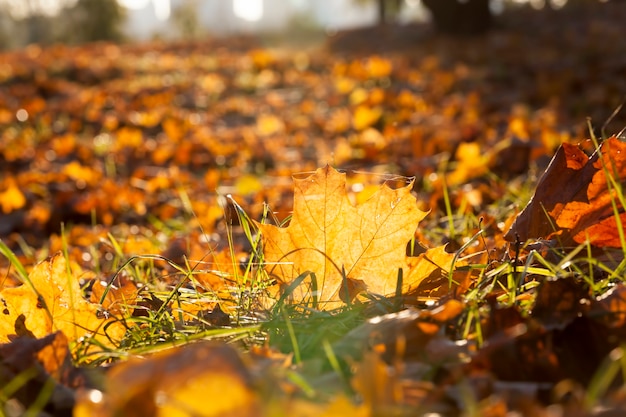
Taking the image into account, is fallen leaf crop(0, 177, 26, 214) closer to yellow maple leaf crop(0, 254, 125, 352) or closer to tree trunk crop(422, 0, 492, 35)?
yellow maple leaf crop(0, 254, 125, 352)

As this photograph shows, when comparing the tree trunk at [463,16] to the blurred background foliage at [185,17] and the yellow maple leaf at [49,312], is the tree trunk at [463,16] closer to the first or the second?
the blurred background foliage at [185,17]

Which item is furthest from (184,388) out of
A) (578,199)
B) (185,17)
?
(185,17)

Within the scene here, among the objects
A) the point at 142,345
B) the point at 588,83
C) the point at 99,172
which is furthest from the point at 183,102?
the point at 142,345

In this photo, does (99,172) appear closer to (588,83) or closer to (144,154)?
(144,154)

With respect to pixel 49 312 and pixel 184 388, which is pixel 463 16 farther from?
pixel 184 388

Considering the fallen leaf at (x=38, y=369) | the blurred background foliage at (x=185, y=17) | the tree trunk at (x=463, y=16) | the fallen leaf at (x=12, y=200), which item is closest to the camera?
the fallen leaf at (x=38, y=369)

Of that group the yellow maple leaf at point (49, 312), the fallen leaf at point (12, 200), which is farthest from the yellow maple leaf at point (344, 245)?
the fallen leaf at point (12, 200)

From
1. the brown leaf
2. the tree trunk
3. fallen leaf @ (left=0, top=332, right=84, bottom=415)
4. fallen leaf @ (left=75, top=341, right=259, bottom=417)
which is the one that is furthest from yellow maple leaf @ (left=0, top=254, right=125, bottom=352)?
the tree trunk
